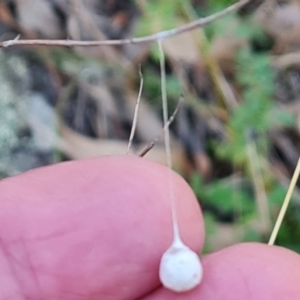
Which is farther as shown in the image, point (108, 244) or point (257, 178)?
point (257, 178)

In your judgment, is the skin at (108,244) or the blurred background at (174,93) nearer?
the skin at (108,244)

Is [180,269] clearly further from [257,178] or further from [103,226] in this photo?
[257,178]

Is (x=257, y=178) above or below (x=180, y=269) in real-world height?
below

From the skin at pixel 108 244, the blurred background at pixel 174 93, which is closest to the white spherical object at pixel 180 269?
the skin at pixel 108 244

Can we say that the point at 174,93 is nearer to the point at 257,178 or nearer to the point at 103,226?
the point at 257,178

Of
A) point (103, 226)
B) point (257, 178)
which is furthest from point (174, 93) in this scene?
point (103, 226)

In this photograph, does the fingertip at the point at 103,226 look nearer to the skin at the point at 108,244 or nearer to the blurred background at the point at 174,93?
the skin at the point at 108,244
